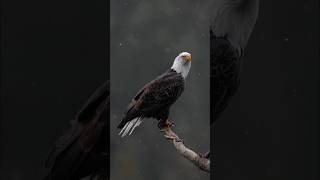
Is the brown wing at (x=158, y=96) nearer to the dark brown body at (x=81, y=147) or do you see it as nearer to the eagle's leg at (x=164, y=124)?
the eagle's leg at (x=164, y=124)

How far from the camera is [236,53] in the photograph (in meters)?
2.30

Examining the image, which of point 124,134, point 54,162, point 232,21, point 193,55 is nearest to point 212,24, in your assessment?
point 232,21

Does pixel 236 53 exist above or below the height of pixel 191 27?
below

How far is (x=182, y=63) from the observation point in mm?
2055

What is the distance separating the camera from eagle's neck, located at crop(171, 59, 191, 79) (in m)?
2.05

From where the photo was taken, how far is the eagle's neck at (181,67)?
6.74 ft

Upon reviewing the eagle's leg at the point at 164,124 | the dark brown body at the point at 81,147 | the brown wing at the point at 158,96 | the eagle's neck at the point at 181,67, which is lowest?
the dark brown body at the point at 81,147

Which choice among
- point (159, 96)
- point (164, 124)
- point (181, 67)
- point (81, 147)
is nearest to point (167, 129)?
point (164, 124)

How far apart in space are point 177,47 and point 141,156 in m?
0.42

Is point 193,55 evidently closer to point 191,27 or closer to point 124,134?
point 191,27

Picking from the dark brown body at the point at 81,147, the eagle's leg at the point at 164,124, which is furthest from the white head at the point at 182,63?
the dark brown body at the point at 81,147

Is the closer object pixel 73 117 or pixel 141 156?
pixel 141 156

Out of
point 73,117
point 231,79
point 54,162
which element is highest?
point 231,79

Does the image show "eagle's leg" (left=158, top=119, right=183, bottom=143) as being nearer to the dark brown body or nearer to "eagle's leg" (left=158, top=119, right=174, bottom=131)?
"eagle's leg" (left=158, top=119, right=174, bottom=131)
